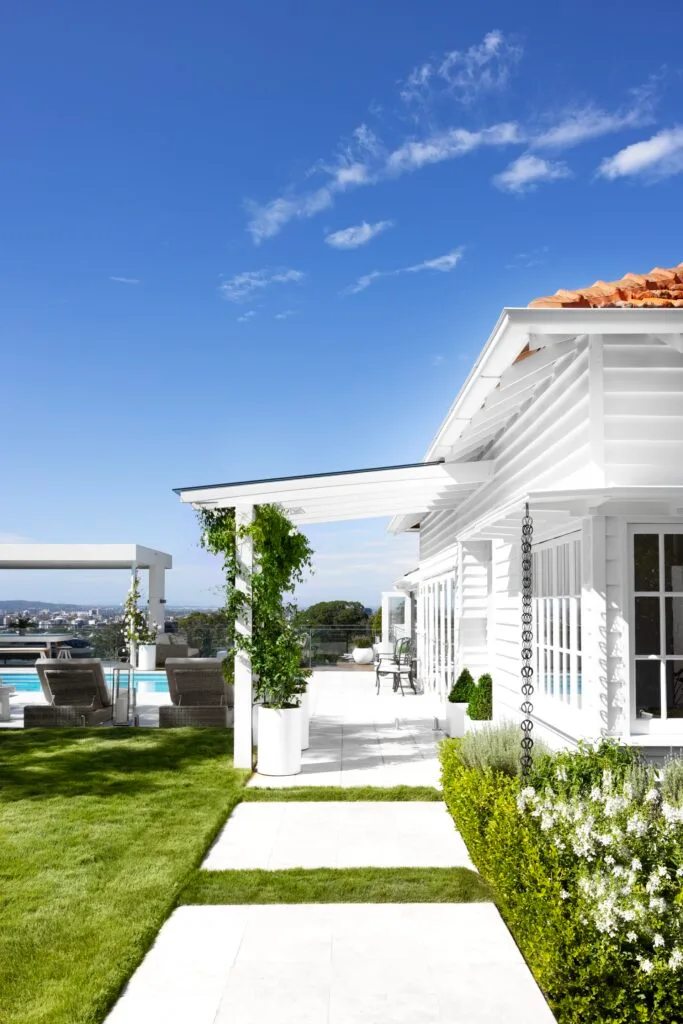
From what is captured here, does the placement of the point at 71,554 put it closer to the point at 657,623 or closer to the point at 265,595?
the point at 265,595

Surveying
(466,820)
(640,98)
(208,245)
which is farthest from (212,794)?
(208,245)

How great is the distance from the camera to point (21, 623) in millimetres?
26359

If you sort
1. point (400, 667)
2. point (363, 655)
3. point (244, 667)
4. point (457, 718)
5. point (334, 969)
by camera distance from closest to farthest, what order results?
point (334, 969) → point (244, 667) → point (457, 718) → point (400, 667) → point (363, 655)

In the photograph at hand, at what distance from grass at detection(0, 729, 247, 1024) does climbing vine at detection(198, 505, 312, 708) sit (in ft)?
3.45

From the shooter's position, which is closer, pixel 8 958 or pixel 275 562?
pixel 8 958

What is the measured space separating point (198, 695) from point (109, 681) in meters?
8.71

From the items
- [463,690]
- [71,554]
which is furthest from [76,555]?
[463,690]

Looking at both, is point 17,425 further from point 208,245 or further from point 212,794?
point 212,794

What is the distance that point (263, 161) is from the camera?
18500 mm

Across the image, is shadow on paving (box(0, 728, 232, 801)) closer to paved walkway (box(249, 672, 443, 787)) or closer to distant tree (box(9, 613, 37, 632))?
paved walkway (box(249, 672, 443, 787))

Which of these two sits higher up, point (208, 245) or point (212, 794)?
point (208, 245)

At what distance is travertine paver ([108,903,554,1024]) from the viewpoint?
3.84 meters

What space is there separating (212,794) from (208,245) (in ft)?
61.2

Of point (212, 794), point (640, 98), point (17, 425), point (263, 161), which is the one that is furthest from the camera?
point (17, 425)
